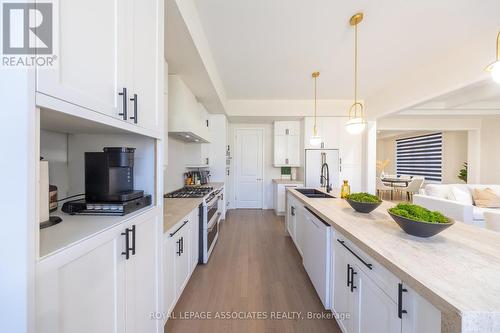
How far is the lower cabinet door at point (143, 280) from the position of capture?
101 cm

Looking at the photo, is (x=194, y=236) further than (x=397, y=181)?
No

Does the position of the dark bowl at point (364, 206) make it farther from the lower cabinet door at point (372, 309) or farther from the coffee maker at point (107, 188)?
the coffee maker at point (107, 188)

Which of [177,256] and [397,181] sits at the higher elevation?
[397,181]

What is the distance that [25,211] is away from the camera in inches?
20.5

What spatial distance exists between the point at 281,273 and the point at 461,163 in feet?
26.5

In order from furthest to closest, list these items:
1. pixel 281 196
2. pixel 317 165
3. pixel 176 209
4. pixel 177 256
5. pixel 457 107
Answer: pixel 281 196
pixel 317 165
pixel 457 107
pixel 176 209
pixel 177 256

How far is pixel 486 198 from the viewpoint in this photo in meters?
3.64

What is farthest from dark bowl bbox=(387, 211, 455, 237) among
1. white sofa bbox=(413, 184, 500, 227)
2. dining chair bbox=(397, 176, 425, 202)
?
dining chair bbox=(397, 176, 425, 202)

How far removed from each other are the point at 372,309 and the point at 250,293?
4.16 ft

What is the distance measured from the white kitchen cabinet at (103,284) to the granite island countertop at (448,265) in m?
1.19

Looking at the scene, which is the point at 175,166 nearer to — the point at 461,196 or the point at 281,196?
the point at 281,196

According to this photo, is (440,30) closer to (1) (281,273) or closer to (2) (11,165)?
(1) (281,273)

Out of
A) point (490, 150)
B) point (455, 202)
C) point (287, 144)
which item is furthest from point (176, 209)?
point (490, 150)

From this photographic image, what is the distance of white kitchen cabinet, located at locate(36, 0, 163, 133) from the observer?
644 mm
